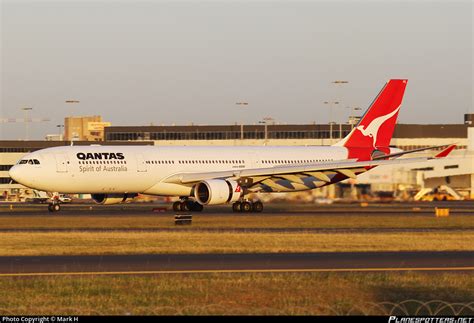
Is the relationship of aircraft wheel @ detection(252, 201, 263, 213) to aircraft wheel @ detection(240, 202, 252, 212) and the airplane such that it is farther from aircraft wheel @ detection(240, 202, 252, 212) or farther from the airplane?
aircraft wheel @ detection(240, 202, 252, 212)

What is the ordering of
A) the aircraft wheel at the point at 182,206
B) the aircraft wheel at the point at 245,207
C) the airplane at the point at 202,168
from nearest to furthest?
the airplane at the point at 202,168, the aircraft wheel at the point at 245,207, the aircraft wheel at the point at 182,206

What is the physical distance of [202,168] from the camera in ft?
233

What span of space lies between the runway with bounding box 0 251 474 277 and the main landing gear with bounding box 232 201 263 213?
106 feet

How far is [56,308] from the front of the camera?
21.2 meters

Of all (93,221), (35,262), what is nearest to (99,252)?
(35,262)

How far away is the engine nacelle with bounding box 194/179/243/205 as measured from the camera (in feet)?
213

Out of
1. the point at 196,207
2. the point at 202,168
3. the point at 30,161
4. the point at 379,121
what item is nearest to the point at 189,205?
the point at 196,207

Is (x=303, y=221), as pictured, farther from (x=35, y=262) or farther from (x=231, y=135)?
(x=231, y=135)

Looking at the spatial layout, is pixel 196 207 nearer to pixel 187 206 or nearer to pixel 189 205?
pixel 189 205

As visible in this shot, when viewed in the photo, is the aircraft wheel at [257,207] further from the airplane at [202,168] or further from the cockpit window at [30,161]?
the cockpit window at [30,161]

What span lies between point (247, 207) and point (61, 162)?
13.0 m

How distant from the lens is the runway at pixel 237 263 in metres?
29.4

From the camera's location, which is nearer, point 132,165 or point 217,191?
point 217,191

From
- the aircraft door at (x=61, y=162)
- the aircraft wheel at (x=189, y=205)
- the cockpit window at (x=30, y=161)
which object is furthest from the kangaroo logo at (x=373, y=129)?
the cockpit window at (x=30, y=161)
